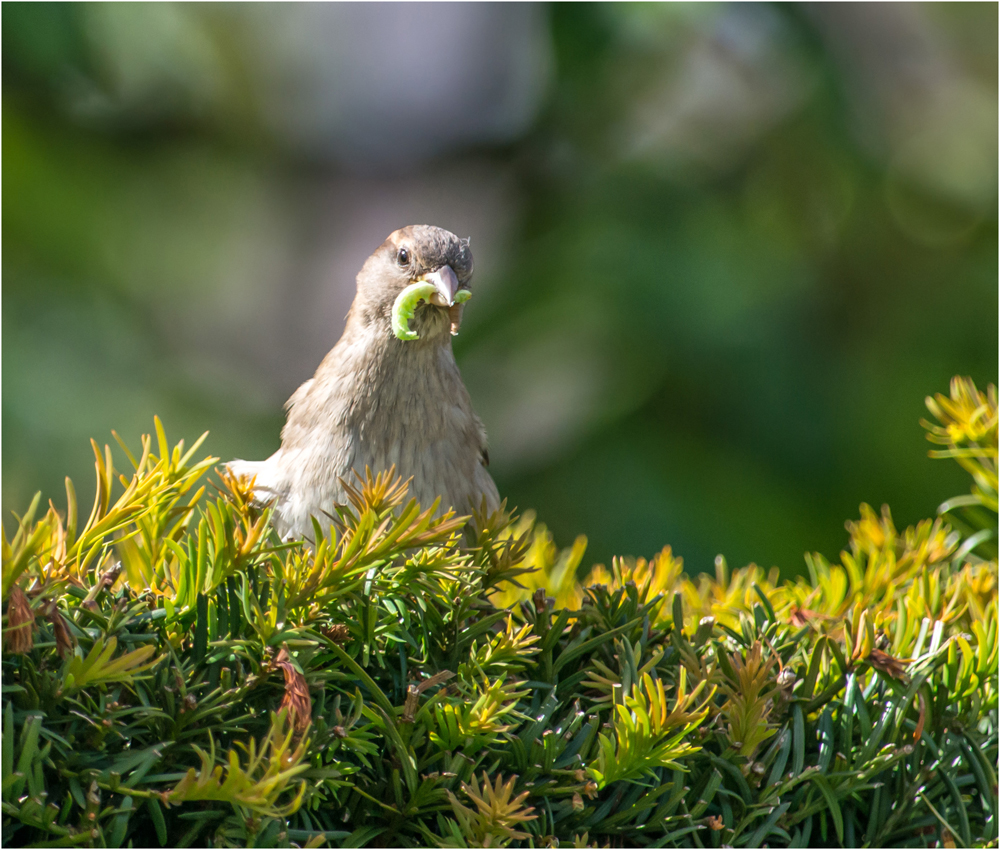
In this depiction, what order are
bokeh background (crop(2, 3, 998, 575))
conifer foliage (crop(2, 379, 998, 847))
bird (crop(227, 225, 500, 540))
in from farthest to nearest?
bokeh background (crop(2, 3, 998, 575)) → bird (crop(227, 225, 500, 540)) → conifer foliage (crop(2, 379, 998, 847))

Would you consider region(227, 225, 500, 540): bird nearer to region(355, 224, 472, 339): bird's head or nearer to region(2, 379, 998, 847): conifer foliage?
region(355, 224, 472, 339): bird's head

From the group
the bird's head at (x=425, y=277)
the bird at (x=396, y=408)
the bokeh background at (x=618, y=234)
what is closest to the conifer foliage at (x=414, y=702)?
the bird at (x=396, y=408)

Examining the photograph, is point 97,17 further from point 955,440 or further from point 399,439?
point 955,440

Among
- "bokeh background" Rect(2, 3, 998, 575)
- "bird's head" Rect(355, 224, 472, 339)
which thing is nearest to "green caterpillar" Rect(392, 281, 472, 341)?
"bird's head" Rect(355, 224, 472, 339)

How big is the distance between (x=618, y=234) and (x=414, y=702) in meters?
2.26

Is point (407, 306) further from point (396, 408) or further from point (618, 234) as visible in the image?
point (618, 234)

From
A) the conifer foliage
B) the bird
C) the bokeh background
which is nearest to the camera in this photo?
the conifer foliage

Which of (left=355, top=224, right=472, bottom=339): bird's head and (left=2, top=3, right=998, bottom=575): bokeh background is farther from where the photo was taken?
(left=2, top=3, right=998, bottom=575): bokeh background

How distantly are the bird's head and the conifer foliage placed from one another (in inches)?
Answer: 20.8

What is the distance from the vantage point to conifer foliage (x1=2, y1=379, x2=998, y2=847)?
53 cm

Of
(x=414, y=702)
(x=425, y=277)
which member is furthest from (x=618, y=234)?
(x=414, y=702)

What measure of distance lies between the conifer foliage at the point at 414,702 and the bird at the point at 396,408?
404mm

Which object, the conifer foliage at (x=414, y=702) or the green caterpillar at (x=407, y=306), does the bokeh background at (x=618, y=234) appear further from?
the conifer foliage at (x=414, y=702)

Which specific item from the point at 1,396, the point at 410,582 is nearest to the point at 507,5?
the point at 1,396
